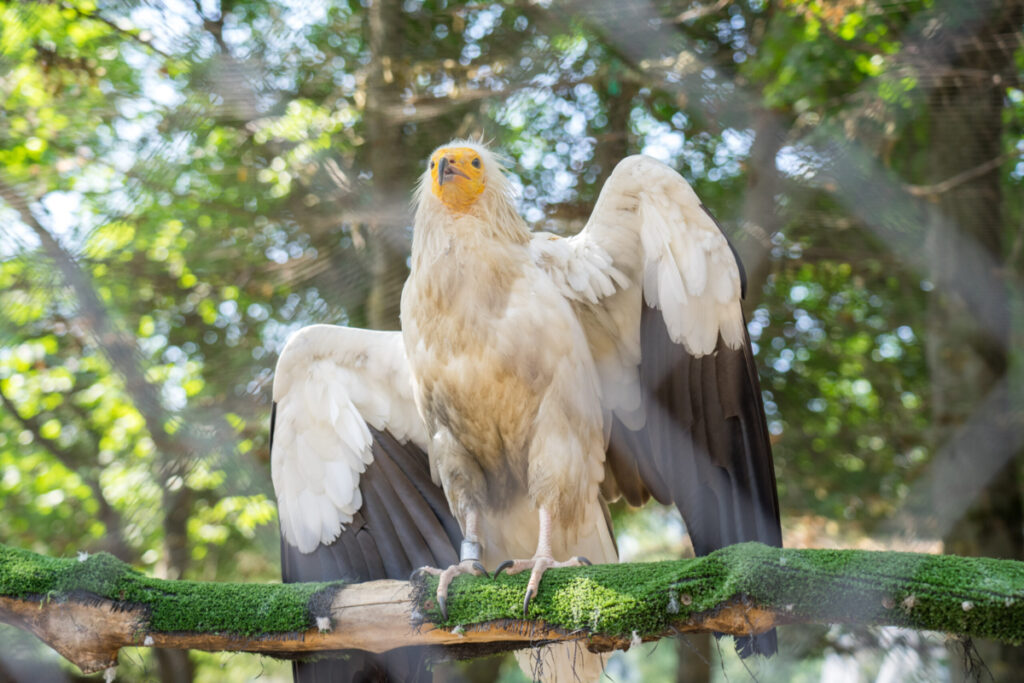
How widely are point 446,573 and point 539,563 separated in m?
0.28

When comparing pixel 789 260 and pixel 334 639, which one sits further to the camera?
pixel 789 260

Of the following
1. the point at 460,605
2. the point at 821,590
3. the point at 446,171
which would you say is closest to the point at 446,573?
the point at 460,605

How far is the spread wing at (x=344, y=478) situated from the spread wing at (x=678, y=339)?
76cm

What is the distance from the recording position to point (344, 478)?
313cm

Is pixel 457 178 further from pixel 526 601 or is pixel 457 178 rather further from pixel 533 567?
pixel 526 601

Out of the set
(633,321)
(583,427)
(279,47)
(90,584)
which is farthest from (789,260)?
(90,584)

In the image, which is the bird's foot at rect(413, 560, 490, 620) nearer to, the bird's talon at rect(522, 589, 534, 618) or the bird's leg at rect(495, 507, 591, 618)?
the bird's leg at rect(495, 507, 591, 618)

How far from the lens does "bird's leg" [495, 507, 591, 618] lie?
7.39 feet

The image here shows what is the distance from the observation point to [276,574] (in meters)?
5.93

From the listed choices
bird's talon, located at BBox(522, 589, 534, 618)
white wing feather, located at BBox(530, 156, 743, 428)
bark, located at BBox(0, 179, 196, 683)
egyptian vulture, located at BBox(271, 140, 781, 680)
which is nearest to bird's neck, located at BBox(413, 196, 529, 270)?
egyptian vulture, located at BBox(271, 140, 781, 680)

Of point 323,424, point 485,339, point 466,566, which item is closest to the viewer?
point 466,566

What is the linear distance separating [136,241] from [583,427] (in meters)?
2.83

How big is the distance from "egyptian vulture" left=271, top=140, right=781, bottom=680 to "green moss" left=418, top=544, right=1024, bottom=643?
0.49 meters

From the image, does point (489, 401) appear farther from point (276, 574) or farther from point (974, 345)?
point (276, 574)
